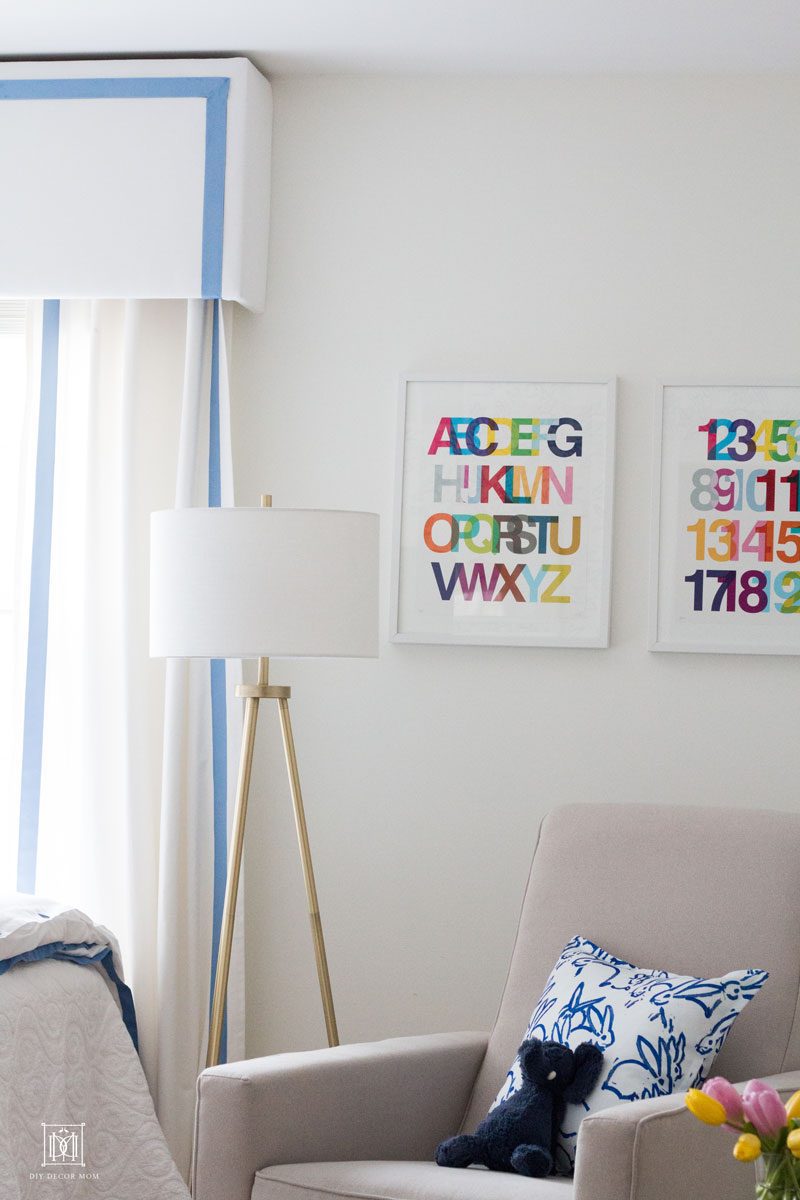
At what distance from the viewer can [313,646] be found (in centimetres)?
236

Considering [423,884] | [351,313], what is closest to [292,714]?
[423,884]

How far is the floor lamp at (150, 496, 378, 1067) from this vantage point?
7.70 feet

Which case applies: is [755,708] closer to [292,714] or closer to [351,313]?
[292,714]

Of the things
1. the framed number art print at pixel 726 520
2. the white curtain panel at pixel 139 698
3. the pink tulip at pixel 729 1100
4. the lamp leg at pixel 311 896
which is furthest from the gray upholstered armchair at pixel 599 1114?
the white curtain panel at pixel 139 698

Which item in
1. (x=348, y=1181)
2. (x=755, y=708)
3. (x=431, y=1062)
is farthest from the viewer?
(x=755, y=708)

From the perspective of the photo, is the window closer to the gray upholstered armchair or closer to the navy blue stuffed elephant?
the gray upholstered armchair

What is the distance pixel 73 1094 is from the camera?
238cm

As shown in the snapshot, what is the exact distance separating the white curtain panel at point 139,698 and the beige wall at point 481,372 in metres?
0.15

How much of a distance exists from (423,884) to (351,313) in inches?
52.3

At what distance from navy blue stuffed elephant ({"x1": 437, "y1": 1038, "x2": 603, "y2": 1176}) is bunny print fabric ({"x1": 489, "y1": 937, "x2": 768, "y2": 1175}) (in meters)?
0.02

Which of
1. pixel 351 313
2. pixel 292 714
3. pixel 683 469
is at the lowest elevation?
pixel 292 714

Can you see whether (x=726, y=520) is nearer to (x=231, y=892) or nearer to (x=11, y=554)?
(x=231, y=892)

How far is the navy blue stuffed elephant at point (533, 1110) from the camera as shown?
200 cm

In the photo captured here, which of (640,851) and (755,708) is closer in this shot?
(640,851)
